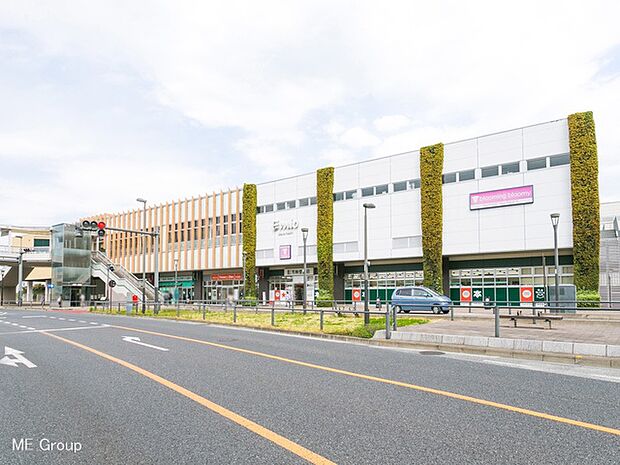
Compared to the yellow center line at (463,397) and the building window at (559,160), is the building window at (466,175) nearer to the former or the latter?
the building window at (559,160)

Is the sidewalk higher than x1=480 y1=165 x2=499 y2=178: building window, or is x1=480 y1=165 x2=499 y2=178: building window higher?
x1=480 y1=165 x2=499 y2=178: building window

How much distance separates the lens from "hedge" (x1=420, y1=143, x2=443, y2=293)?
37562 mm

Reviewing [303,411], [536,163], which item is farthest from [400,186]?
[303,411]

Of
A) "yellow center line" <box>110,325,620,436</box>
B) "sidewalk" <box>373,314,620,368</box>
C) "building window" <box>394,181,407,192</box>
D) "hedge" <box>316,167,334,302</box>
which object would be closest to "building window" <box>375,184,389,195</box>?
"building window" <box>394,181,407,192</box>

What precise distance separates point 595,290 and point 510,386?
87.9ft

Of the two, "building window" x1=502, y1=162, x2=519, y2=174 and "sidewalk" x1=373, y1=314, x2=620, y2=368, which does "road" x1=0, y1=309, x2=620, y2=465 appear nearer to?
"sidewalk" x1=373, y1=314, x2=620, y2=368

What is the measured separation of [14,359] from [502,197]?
31656 mm

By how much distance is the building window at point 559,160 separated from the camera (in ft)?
107

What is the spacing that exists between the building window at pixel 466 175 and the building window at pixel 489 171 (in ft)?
2.39

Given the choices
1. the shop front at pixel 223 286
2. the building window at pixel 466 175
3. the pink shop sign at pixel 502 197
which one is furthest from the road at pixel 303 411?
the shop front at pixel 223 286

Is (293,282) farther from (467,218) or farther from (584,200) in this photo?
(584,200)

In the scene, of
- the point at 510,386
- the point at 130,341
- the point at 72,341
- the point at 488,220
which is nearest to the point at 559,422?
the point at 510,386

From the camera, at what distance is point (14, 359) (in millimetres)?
11266

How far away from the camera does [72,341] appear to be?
1512cm
